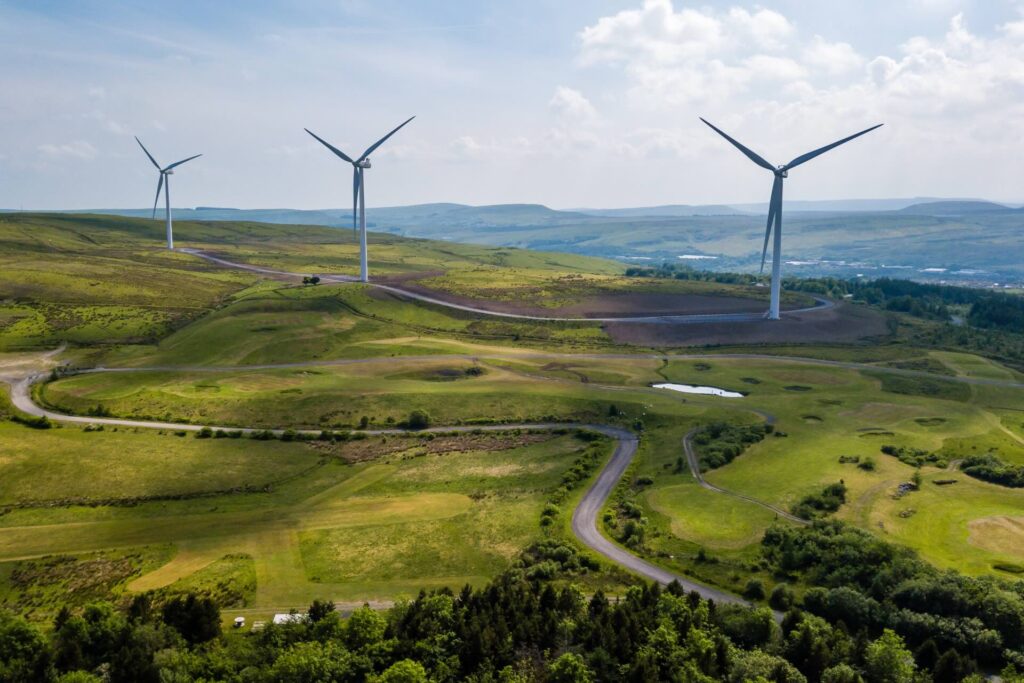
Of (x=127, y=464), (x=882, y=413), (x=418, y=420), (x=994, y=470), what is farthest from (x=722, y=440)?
(x=127, y=464)

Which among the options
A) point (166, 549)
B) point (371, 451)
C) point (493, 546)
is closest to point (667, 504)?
point (493, 546)

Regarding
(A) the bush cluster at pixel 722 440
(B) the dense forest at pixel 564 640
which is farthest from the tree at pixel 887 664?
(A) the bush cluster at pixel 722 440

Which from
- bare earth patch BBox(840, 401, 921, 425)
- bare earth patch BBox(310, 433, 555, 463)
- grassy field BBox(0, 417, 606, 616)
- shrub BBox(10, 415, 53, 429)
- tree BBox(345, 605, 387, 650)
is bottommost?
grassy field BBox(0, 417, 606, 616)

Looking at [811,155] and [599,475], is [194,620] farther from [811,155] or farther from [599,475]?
[811,155]

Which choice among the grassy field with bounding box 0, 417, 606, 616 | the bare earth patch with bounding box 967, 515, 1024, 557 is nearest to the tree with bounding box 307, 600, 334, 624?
the grassy field with bounding box 0, 417, 606, 616

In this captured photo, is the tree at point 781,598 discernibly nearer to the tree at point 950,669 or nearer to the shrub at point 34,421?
the tree at point 950,669

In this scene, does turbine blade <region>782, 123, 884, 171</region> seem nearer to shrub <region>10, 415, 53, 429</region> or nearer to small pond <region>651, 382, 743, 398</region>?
small pond <region>651, 382, 743, 398</region>
